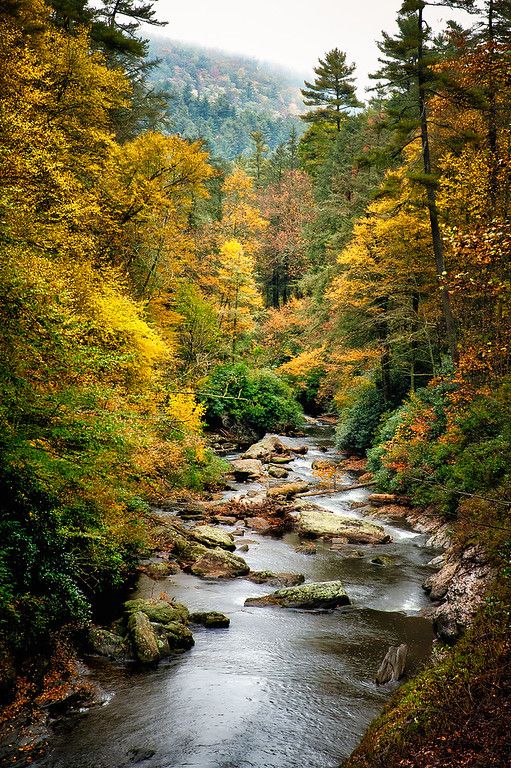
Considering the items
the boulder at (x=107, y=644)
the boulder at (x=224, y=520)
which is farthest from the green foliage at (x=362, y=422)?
the boulder at (x=107, y=644)

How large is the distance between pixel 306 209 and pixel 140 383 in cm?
3192

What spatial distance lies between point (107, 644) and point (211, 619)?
196cm

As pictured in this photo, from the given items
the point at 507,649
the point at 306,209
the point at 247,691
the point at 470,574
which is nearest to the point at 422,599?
the point at 470,574

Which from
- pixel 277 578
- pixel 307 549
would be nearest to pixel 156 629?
pixel 277 578

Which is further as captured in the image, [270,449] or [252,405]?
[252,405]

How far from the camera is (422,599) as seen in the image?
9.74 m

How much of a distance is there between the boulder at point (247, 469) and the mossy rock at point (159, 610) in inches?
410

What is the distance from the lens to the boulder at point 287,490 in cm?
1708

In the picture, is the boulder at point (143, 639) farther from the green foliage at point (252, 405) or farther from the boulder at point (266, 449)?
the green foliage at point (252, 405)

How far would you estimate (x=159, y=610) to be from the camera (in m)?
8.68

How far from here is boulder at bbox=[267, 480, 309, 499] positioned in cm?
1708

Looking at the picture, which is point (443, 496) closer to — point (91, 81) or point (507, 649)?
point (507, 649)

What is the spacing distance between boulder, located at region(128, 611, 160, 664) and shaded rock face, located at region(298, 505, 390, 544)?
6.74 metres

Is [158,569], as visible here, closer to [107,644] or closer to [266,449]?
[107,644]
